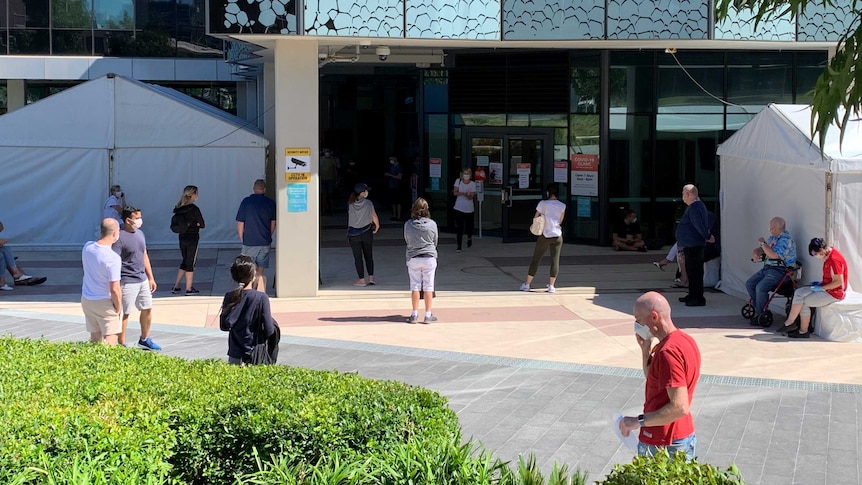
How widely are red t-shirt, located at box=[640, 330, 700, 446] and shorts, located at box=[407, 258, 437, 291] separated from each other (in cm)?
722

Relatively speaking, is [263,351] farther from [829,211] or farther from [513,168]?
[513,168]

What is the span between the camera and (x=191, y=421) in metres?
6.17

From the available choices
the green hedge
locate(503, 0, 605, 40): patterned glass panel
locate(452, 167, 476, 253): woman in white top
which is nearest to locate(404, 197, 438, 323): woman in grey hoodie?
locate(503, 0, 605, 40): patterned glass panel

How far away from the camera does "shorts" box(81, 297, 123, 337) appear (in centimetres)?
1038

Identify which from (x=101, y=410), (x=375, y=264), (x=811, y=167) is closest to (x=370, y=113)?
(x=375, y=264)

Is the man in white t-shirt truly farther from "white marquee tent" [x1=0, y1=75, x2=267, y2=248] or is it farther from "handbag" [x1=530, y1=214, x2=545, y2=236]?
"white marquee tent" [x1=0, y1=75, x2=267, y2=248]

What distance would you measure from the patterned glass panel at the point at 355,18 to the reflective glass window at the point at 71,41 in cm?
1838

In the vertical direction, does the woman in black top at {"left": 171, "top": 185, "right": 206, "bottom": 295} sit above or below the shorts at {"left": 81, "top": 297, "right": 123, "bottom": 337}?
above

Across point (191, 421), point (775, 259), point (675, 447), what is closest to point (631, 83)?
point (775, 259)

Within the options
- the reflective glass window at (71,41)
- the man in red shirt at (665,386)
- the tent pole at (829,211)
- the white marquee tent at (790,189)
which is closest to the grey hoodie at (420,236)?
the white marquee tent at (790,189)

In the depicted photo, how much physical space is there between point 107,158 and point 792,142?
12670mm

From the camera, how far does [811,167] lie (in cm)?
1309

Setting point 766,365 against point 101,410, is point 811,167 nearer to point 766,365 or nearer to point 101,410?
point 766,365

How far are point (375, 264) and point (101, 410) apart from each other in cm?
1291
